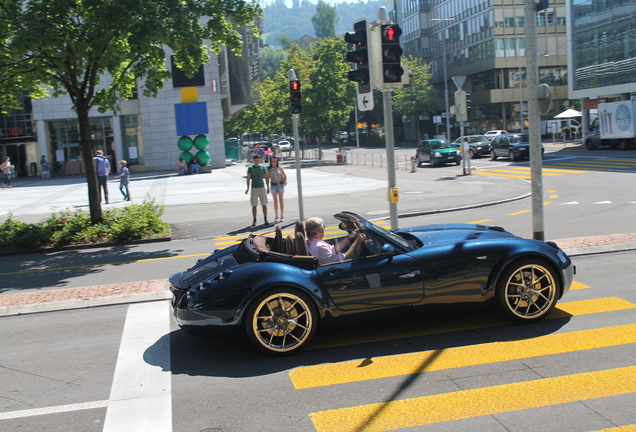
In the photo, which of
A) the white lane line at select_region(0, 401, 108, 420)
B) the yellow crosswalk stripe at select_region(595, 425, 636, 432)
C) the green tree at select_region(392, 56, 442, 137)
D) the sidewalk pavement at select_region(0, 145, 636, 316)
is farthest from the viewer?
the green tree at select_region(392, 56, 442, 137)

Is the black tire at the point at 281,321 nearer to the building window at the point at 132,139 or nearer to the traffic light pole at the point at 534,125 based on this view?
the traffic light pole at the point at 534,125

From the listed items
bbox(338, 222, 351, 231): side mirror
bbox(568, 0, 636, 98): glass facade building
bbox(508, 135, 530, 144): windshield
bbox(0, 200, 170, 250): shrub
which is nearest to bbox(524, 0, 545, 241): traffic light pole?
bbox(338, 222, 351, 231): side mirror

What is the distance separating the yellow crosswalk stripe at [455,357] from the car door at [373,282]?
570mm

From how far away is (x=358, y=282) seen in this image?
19.2ft

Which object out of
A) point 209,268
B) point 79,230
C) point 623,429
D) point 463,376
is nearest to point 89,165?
point 79,230

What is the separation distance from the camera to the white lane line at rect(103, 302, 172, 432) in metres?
4.48

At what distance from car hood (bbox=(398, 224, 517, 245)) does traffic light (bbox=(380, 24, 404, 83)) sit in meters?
3.08

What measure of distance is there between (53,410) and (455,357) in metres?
3.45

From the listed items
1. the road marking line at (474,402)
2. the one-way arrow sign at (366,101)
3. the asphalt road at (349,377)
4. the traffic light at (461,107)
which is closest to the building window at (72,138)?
the traffic light at (461,107)

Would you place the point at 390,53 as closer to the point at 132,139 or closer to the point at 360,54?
the point at 360,54

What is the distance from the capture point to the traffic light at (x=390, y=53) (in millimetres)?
9188

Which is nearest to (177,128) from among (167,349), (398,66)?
(398,66)

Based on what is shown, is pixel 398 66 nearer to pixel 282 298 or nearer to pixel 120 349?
pixel 282 298

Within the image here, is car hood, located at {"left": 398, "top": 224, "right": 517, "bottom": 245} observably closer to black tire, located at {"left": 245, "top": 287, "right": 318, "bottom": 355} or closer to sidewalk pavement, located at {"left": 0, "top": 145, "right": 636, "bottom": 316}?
black tire, located at {"left": 245, "top": 287, "right": 318, "bottom": 355}
